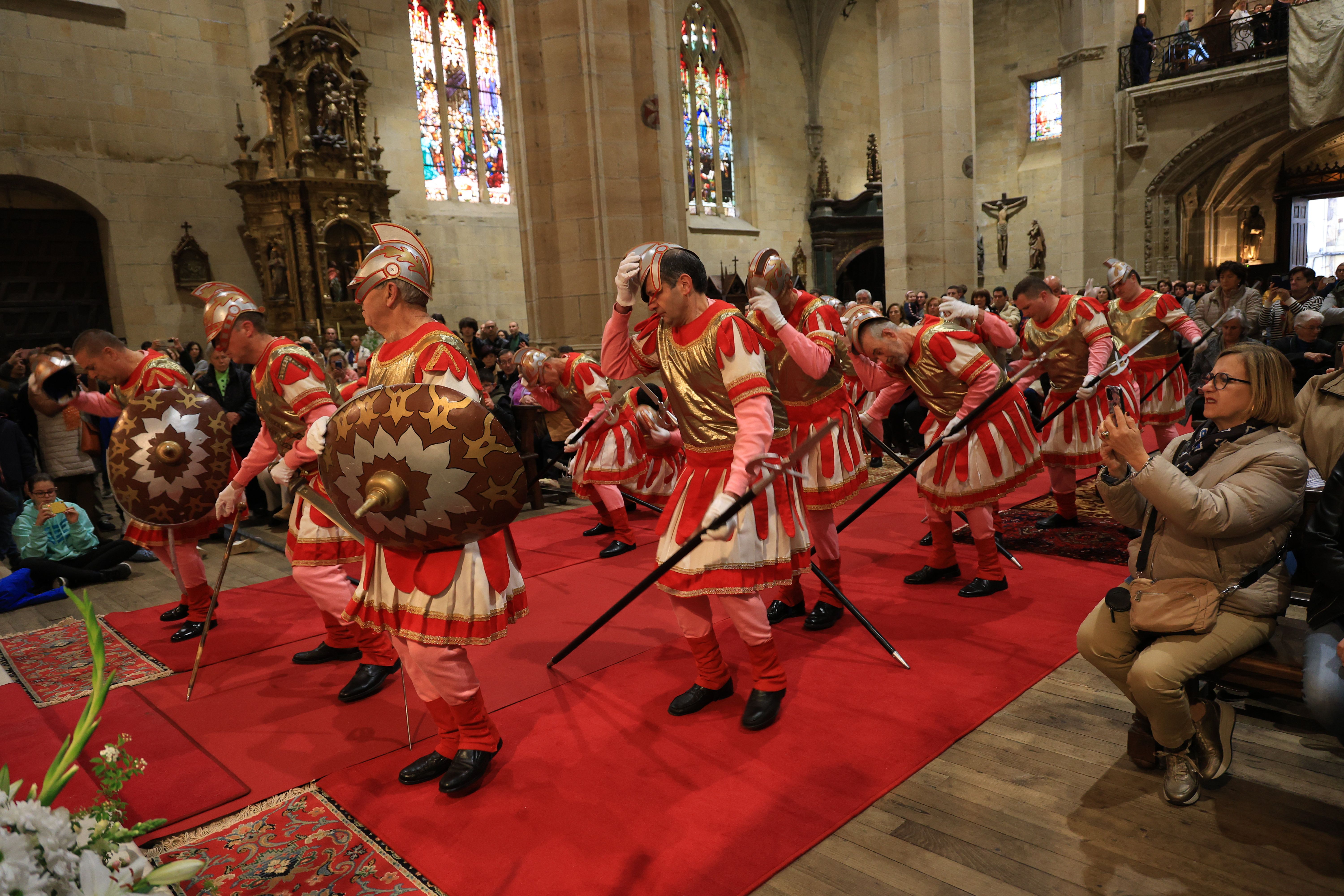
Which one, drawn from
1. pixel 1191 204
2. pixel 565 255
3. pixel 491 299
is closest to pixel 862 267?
pixel 1191 204

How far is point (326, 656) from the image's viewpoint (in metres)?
4.45


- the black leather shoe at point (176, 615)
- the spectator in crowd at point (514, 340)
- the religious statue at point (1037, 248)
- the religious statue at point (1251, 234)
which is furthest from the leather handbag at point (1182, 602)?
the religious statue at point (1251, 234)

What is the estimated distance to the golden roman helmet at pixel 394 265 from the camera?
9.95 ft

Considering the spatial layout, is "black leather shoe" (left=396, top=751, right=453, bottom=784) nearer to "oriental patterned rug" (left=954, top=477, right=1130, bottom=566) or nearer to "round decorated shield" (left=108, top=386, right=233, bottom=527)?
"round decorated shield" (left=108, top=386, right=233, bottom=527)

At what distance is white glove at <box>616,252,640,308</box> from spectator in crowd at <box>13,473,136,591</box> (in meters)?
4.56

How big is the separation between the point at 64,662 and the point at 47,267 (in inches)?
391

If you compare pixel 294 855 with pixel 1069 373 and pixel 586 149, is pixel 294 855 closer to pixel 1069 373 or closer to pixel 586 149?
pixel 1069 373

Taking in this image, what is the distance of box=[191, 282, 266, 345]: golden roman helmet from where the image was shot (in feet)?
12.8

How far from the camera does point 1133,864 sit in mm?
2400

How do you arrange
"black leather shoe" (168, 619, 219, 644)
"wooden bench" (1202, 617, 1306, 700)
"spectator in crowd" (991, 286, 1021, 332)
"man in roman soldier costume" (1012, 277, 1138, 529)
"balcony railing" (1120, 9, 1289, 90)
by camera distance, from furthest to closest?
"balcony railing" (1120, 9, 1289, 90) < "spectator in crowd" (991, 286, 1021, 332) < "man in roman soldier costume" (1012, 277, 1138, 529) < "black leather shoe" (168, 619, 219, 644) < "wooden bench" (1202, 617, 1306, 700)

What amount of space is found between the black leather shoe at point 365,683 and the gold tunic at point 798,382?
7.68ft

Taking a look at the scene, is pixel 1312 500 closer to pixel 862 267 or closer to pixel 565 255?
pixel 565 255

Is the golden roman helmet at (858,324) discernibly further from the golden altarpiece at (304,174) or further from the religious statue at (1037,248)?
the religious statue at (1037,248)

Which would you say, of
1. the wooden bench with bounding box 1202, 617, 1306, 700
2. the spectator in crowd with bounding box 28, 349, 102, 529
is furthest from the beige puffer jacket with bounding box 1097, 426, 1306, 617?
the spectator in crowd with bounding box 28, 349, 102, 529
